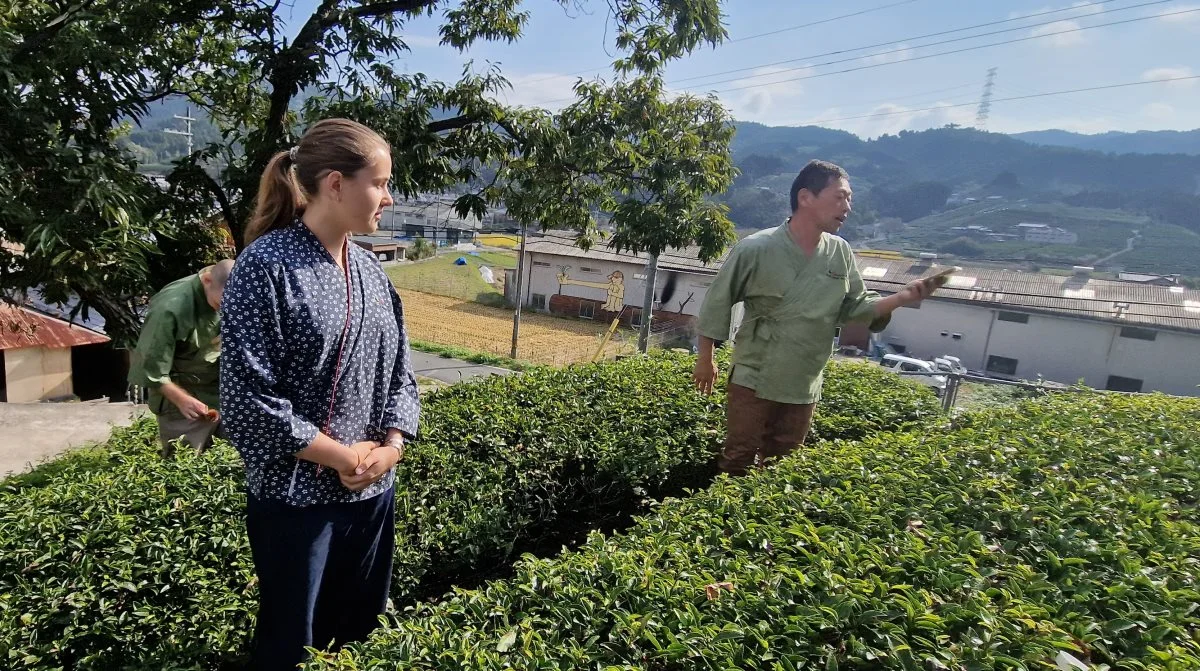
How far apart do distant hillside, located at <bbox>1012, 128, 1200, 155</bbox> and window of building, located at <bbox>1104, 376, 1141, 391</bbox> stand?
460 feet

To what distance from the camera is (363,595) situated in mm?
2168

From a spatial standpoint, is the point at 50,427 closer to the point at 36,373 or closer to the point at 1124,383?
the point at 36,373

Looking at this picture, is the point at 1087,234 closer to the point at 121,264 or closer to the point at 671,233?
the point at 671,233

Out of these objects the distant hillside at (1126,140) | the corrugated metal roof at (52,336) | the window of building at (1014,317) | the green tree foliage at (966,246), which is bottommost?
the corrugated metal roof at (52,336)

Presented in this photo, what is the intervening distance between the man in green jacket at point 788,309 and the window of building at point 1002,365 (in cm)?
3263

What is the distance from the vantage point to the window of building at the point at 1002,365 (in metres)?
31.4

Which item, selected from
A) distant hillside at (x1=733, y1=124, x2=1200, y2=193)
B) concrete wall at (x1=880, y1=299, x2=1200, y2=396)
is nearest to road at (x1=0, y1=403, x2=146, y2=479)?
concrete wall at (x1=880, y1=299, x2=1200, y2=396)

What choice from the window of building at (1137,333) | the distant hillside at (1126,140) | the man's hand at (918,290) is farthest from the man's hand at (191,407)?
the distant hillside at (1126,140)

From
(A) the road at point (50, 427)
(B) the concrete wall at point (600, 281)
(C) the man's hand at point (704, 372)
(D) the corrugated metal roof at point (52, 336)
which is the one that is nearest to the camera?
(C) the man's hand at point (704, 372)

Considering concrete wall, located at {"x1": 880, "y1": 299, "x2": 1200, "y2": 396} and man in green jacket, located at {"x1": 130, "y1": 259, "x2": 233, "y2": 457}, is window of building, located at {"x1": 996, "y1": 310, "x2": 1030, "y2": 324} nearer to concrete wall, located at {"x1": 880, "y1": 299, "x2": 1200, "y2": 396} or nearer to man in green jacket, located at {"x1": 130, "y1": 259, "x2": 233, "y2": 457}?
concrete wall, located at {"x1": 880, "y1": 299, "x2": 1200, "y2": 396}

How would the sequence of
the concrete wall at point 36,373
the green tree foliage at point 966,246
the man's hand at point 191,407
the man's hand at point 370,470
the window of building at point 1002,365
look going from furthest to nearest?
the green tree foliage at point 966,246 < the window of building at point 1002,365 < the concrete wall at point 36,373 < the man's hand at point 191,407 < the man's hand at point 370,470

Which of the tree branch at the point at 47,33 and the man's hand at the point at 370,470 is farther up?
the tree branch at the point at 47,33

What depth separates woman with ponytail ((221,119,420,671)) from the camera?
1.70 meters

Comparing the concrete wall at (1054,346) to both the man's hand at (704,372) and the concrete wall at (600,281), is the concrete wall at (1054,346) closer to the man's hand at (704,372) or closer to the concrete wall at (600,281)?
the concrete wall at (600,281)
